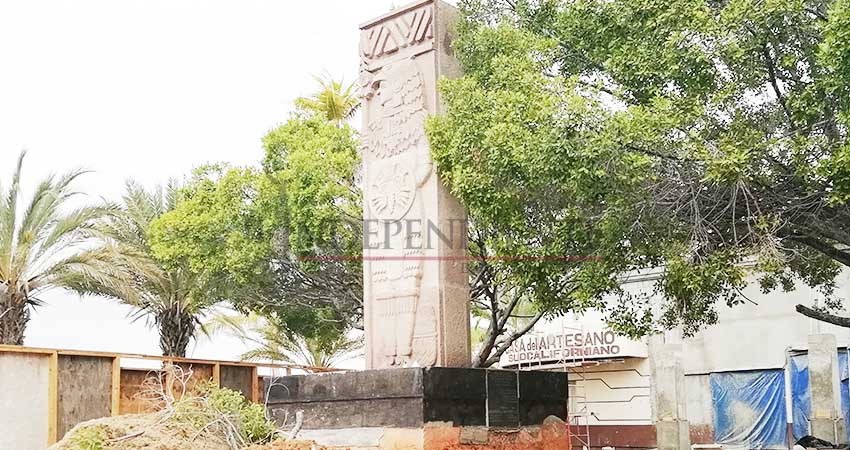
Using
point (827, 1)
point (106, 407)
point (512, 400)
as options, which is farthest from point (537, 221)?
Answer: point (106, 407)

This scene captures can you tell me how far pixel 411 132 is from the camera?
10.7 metres

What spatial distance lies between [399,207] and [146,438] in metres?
3.51

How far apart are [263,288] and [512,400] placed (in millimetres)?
7889

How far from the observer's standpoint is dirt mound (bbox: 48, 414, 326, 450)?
879cm

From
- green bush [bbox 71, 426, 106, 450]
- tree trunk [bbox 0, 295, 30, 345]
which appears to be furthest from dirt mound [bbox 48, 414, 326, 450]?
tree trunk [bbox 0, 295, 30, 345]

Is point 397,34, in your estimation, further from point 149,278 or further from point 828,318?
point 149,278

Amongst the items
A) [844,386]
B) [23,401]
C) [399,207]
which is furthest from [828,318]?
[844,386]

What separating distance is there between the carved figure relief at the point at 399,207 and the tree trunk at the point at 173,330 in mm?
10664

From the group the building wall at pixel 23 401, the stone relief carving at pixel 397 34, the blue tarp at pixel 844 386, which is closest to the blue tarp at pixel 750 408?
the blue tarp at pixel 844 386

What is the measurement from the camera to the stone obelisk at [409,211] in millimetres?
10219

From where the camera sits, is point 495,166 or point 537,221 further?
point 537,221

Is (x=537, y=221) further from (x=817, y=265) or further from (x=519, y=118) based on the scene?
(x=817, y=265)

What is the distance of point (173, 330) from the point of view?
20.6 meters

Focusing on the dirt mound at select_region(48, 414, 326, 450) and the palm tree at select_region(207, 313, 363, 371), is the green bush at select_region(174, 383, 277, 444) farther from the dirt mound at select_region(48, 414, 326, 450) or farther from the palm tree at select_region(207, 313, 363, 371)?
the palm tree at select_region(207, 313, 363, 371)
